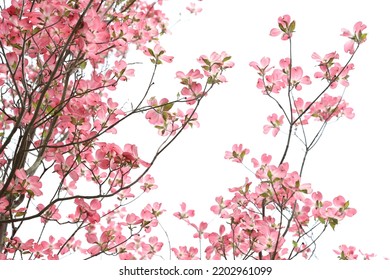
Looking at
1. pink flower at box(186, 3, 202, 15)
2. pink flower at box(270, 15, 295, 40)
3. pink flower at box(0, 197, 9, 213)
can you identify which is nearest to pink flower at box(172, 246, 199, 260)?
pink flower at box(0, 197, 9, 213)

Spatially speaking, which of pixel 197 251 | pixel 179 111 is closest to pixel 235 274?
pixel 197 251

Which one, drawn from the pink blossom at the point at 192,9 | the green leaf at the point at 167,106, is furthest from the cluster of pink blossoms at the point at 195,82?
the pink blossom at the point at 192,9

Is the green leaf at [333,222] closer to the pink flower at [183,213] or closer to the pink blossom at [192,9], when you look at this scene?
the pink flower at [183,213]

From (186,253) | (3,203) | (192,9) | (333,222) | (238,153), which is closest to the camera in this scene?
(3,203)

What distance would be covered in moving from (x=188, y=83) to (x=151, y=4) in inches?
43.7

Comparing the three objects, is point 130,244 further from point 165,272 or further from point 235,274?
point 235,274

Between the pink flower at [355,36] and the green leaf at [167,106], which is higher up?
the pink flower at [355,36]

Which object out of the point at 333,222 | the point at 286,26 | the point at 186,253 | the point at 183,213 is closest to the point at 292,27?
the point at 286,26

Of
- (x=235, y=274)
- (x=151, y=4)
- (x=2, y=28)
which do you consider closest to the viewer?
(x=2, y=28)

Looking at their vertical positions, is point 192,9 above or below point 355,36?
above

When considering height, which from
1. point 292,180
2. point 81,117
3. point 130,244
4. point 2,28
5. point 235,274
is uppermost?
point 2,28

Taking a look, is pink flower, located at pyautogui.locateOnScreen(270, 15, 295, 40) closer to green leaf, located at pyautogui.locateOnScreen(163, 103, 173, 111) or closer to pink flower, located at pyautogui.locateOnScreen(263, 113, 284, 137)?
pink flower, located at pyautogui.locateOnScreen(263, 113, 284, 137)

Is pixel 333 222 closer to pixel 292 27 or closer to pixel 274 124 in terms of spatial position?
pixel 274 124

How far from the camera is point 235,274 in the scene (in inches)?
60.7
